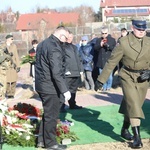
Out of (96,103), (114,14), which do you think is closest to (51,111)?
(96,103)

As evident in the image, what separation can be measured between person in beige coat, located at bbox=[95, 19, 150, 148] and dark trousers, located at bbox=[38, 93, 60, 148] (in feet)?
2.67

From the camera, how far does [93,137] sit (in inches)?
277

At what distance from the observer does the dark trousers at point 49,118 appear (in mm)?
6152

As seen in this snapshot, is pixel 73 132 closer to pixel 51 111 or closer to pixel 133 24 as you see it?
pixel 51 111

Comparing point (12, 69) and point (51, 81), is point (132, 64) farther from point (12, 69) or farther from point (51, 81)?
point (12, 69)

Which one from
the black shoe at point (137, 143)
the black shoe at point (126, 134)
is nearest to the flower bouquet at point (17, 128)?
the black shoe at point (126, 134)

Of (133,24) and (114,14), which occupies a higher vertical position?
(133,24)

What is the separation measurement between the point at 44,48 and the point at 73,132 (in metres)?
1.72

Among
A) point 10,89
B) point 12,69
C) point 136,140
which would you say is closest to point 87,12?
point 10,89

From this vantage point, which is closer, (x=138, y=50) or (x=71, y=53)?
(x=138, y=50)

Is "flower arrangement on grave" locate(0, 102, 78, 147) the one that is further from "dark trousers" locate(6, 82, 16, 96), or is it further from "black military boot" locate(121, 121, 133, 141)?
"dark trousers" locate(6, 82, 16, 96)

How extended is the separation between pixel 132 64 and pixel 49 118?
1486 mm

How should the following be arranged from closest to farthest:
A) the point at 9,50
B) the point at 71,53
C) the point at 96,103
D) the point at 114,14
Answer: the point at 71,53 < the point at 96,103 < the point at 9,50 < the point at 114,14

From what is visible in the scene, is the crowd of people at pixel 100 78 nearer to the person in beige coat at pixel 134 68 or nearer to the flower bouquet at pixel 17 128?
the person in beige coat at pixel 134 68
